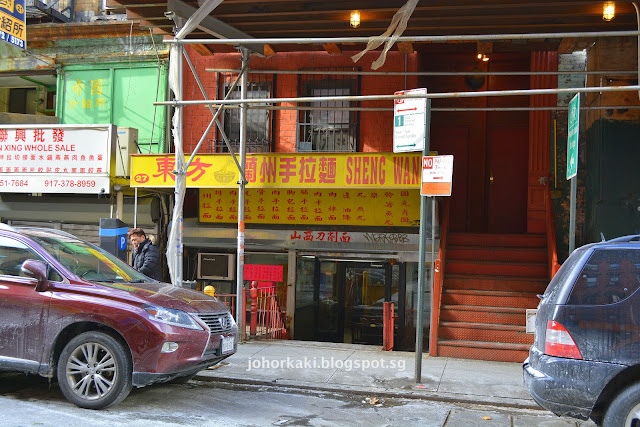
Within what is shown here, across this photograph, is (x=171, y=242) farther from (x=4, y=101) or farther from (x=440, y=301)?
(x=4, y=101)

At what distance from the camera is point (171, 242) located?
30.6 feet

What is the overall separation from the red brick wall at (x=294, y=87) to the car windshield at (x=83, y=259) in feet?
18.7

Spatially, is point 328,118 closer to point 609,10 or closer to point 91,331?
point 609,10

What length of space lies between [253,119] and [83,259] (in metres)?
6.58

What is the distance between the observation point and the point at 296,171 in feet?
36.8

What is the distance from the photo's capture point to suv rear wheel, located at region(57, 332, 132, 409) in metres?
6.46

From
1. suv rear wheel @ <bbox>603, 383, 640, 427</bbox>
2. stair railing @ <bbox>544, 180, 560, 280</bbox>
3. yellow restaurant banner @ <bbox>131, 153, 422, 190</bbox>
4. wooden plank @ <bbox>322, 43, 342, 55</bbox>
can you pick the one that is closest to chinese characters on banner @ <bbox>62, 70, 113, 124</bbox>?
yellow restaurant banner @ <bbox>131, 153, 422, 190</bbox>

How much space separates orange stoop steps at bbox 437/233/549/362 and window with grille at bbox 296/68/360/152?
2989 mm

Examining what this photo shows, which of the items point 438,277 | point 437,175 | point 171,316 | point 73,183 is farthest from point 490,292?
point 73,183

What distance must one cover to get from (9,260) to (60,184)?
569 cm

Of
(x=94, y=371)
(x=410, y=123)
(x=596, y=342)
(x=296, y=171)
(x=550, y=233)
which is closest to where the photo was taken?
(x=596, y=342)

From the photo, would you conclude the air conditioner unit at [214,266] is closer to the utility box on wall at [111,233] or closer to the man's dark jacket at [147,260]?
the utility box on wall at [111,233]

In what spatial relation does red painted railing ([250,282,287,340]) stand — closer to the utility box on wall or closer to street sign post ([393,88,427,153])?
the utility box on wall

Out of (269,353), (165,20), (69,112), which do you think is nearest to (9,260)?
(269,353)
